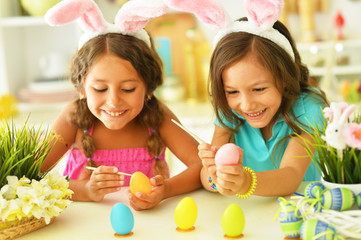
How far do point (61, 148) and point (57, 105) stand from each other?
1.59m

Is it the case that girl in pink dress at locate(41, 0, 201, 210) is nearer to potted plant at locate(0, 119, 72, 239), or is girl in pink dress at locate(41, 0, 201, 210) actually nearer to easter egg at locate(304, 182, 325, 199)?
potted plant at locate(0, 119, 72, 239)

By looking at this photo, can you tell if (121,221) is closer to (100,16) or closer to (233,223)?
(233,223)

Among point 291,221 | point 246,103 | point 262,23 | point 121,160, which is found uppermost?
point 262,23

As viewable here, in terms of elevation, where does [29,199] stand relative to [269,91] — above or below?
below

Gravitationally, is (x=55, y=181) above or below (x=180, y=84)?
above

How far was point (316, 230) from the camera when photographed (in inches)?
32.4

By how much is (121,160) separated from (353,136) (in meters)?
0.81

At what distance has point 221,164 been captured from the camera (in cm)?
98

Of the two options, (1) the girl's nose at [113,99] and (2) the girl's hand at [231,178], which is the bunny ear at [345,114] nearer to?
(2) the girl's hand at [231,178]

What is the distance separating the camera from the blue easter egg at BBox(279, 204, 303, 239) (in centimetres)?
87

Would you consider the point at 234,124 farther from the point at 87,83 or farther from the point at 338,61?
the point at 338,61

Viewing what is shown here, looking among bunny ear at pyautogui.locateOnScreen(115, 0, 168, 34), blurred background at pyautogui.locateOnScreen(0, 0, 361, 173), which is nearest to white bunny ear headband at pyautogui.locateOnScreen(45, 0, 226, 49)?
bunny ear at pyautogui.locateOnScreen(115, 0, 168, 34)

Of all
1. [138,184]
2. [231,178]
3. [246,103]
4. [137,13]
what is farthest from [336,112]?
[137,13]

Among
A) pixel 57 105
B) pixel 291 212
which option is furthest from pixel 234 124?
pixel 57 105
